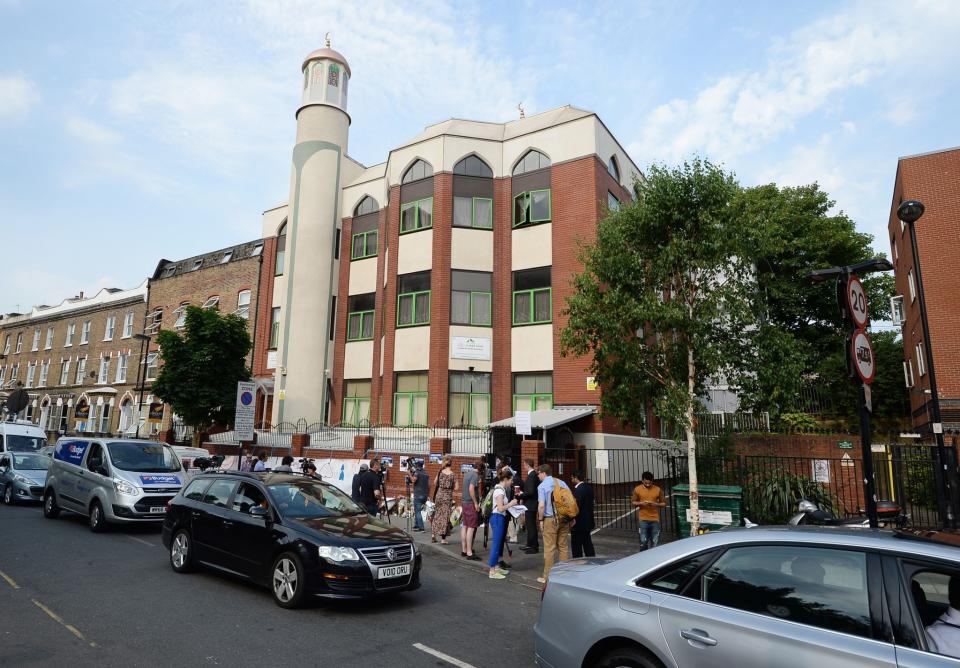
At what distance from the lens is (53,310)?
46.4 metres

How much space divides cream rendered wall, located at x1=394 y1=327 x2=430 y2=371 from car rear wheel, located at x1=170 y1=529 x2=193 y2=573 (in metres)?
13.7

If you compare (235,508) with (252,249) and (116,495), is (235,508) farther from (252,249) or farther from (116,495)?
(252,249)

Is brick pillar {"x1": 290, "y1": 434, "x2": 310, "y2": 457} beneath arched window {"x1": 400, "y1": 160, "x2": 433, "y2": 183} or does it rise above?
beneath

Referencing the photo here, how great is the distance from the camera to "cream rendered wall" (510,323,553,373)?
68.7 ft

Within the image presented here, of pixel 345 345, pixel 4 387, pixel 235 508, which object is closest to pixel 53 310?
pixel 4 387

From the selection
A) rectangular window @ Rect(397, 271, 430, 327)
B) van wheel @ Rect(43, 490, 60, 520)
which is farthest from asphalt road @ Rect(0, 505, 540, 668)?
rectangular window @ Rect(397, 271, 430, 327)

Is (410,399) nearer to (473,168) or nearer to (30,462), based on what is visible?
(473,168)

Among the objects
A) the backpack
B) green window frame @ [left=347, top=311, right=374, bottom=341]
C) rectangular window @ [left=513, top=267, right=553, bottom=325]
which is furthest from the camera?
green window frame @ [left=347, top=311, right=374, bottom=341]

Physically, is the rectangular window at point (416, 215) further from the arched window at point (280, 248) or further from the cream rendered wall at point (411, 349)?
the arched window at point (280, 248)

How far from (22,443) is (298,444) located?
373 inches

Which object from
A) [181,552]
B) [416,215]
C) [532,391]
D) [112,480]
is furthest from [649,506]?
[416,215]

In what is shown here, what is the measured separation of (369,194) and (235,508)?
20829mm

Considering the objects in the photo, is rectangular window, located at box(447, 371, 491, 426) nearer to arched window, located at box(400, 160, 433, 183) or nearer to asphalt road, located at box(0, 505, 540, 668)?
arched window, located at box(400, 160, 433, 183)

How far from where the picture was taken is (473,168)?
76.9 ft
